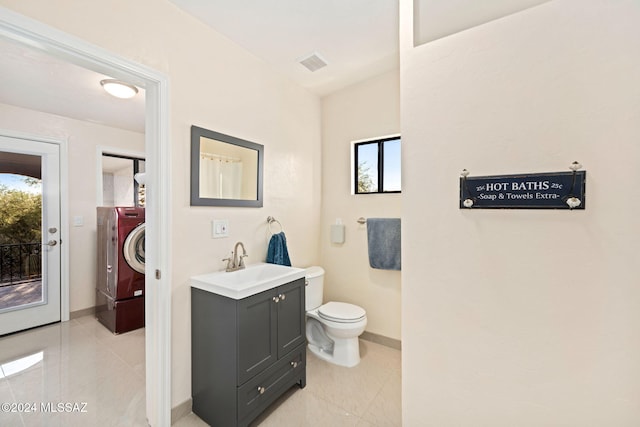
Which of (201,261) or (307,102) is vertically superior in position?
(307,102)

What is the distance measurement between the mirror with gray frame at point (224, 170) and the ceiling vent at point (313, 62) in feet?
2.75

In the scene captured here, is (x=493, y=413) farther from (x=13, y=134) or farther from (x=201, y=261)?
(x=13, y=134)

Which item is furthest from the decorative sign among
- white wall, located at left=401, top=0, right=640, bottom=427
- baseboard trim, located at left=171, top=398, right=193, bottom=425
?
baseboard trim, located at left=171, top=398, right=193, bottom=425

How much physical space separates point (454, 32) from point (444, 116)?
0.31 meters

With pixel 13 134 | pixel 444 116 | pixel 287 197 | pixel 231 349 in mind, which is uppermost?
pixel 13 134

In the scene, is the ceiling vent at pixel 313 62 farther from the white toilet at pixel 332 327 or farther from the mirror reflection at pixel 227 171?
the white toilet at pixel 332 327

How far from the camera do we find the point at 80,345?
256cm

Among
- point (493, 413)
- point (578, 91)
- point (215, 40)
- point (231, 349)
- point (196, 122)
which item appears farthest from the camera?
point (215, 40)

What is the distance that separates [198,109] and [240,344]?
1.51m

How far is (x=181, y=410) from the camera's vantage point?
1671 mm

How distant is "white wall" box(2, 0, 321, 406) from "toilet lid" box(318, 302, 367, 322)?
0.58m

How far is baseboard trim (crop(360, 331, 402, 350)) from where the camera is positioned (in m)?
2.52

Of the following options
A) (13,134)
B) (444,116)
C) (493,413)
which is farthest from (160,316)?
(13,134)

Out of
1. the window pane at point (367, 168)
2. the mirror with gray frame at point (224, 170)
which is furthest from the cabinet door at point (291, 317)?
the window pane at point (367, 168)
